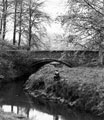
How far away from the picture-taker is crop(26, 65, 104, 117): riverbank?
11.2m

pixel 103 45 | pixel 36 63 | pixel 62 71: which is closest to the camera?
pixel 103 45

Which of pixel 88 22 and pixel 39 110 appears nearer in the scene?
pixel 88 22

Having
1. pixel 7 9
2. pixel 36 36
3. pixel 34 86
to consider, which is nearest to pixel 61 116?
pixel 34 86

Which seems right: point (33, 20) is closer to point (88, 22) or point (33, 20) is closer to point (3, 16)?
point (3, 16)

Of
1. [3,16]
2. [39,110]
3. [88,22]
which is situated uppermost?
[3,16]

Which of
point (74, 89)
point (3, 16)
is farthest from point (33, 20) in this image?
point (74, 89)

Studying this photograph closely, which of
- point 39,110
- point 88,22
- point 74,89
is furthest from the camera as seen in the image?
point 74,89

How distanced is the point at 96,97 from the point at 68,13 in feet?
14.1

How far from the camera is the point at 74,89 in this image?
1269cm

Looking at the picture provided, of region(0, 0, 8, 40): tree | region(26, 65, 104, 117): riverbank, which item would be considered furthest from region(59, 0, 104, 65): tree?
region(0, 0, 8, 40): tree

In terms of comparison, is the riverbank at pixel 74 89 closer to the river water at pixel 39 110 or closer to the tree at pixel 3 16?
the river water at pixel 39 110

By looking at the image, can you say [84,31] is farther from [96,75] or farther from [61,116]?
[96,75]

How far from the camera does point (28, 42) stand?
30922mm

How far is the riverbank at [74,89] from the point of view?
442 inches
